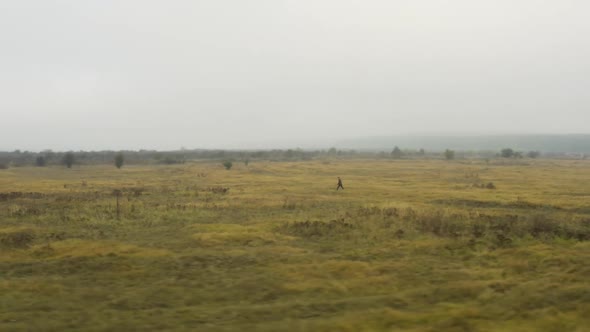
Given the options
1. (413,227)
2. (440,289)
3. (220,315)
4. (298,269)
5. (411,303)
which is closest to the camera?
(220,315)

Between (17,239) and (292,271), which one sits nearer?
(292,271)

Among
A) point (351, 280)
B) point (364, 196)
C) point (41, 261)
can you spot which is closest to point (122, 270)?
point (41, 261)

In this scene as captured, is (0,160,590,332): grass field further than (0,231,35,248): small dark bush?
No

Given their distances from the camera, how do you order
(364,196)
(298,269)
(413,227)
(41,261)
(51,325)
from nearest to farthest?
(51,325) → (298,269) → (41,261) → (413,227) → (364,196)

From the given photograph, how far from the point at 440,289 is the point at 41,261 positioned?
1372cm

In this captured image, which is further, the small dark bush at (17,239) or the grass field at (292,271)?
the small dark bush at (17,239)

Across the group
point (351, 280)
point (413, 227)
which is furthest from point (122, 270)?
point (413, 227)

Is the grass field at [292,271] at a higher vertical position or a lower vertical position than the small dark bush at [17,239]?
lower

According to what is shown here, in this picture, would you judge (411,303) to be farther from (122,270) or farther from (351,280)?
(122,270)

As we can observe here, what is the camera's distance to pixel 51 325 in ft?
36.0

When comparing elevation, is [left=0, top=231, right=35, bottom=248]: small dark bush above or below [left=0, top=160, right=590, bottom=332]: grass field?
above

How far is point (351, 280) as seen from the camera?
596 inches

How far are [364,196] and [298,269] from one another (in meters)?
27.5

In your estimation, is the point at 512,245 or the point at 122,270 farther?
the point at 512,245
